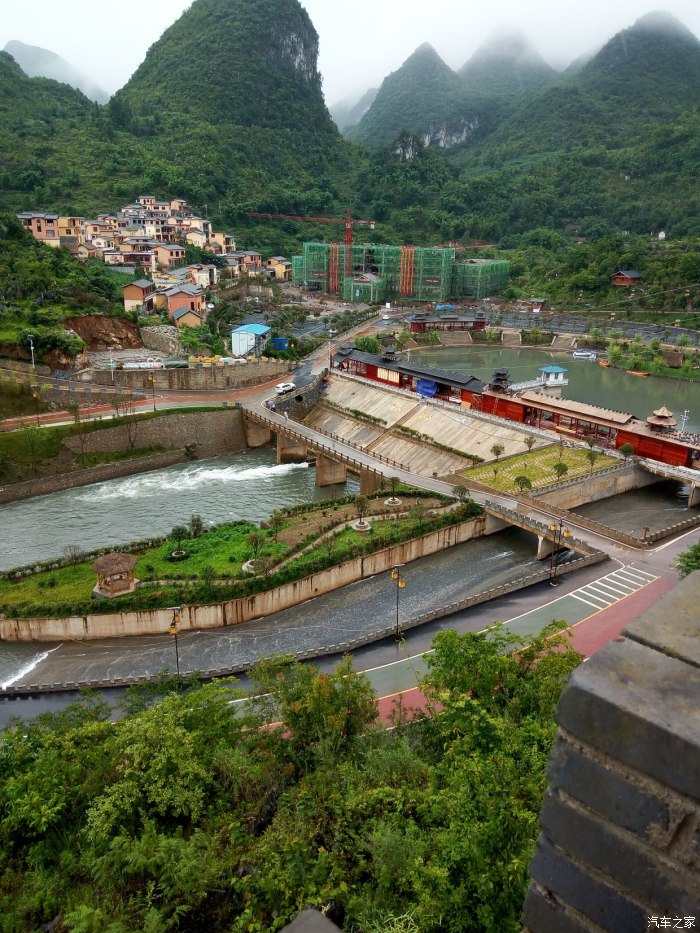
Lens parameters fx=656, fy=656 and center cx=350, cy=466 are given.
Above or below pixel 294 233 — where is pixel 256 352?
below

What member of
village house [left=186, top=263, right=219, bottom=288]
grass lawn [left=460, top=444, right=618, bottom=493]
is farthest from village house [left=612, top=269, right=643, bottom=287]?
grass lawn [left=460, top=444, right=618, bottom=493]

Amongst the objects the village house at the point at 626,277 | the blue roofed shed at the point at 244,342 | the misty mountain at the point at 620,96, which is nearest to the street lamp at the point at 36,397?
the blue roofed shed at the point at 244,342

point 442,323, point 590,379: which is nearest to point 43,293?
point 442,323

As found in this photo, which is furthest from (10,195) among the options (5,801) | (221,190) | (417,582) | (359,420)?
(5,801)

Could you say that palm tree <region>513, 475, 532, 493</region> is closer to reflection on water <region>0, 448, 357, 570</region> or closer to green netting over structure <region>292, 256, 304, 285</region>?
reflection on water <region>0, 448, 357, 570</region>

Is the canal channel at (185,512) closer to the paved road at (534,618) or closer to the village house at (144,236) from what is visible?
the paved road at (534,618)

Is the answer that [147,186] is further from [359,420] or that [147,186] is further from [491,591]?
[491,591]
